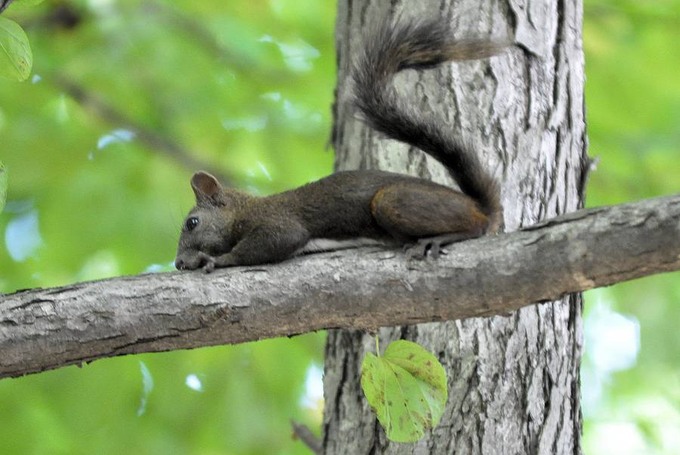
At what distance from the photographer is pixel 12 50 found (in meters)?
1.92

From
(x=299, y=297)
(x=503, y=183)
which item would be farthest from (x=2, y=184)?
(x=503, y=183)

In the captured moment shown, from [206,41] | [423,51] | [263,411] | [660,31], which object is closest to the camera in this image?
[423,51]

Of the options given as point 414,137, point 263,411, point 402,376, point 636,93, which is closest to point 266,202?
point 414,137

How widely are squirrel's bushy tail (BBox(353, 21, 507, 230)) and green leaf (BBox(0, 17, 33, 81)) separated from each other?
1.16 m

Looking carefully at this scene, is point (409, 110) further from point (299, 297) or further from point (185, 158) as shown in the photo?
point (185, 158)

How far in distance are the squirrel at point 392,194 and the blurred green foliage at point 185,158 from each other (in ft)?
2.56

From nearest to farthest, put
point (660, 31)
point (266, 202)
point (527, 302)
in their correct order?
point (527, 302) → point (266, 202) → point (660, 31)

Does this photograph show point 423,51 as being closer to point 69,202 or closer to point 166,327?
point 166,327

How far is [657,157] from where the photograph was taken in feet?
13.5

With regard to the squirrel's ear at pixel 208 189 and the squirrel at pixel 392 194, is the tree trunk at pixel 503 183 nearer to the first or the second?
the squirrel at pixel 392 194

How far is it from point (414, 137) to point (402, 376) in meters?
0.86

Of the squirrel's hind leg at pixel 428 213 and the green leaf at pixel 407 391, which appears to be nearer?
the green leaf at pixel 407 391

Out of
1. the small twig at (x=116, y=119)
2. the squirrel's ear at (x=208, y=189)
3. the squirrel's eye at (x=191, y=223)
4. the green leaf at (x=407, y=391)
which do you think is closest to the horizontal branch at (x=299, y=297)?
the green leaf at (x=407, y=391)

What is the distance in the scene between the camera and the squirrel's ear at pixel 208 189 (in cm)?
348
